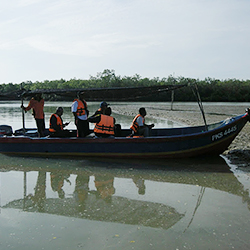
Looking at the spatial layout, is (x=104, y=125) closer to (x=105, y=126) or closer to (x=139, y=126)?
(x=105, y=126)

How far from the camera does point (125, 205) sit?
205 inches

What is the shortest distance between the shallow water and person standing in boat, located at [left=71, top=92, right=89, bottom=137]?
1.01 meters

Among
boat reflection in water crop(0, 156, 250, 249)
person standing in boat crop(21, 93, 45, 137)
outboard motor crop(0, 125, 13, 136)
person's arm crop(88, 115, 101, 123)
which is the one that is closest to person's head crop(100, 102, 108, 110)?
person's arm crop(88, 115, 101, 123)

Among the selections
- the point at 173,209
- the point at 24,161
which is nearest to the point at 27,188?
the point at 24,161

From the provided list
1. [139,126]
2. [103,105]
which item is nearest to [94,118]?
[103,105]

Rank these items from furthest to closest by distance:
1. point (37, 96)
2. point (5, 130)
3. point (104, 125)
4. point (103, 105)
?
1. point (5, 130)
2. point (37, 96)
3. point (104, 125)
4. point (103, 105)

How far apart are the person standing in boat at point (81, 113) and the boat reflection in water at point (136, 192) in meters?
0.95

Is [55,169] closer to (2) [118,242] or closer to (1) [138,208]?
(1) [138,208]

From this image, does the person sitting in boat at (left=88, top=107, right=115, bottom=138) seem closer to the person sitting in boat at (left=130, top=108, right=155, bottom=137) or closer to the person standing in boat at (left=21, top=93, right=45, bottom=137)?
the person sitting in boat at (left=130, top=108, right=155, bottom=137)

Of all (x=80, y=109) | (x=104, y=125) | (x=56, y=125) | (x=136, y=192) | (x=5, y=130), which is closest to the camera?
(x=136, y=192)

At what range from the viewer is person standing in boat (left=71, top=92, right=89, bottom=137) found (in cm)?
845

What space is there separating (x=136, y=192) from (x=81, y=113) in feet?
11.2

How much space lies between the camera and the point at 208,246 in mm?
3771

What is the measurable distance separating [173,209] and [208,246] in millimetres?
1230
